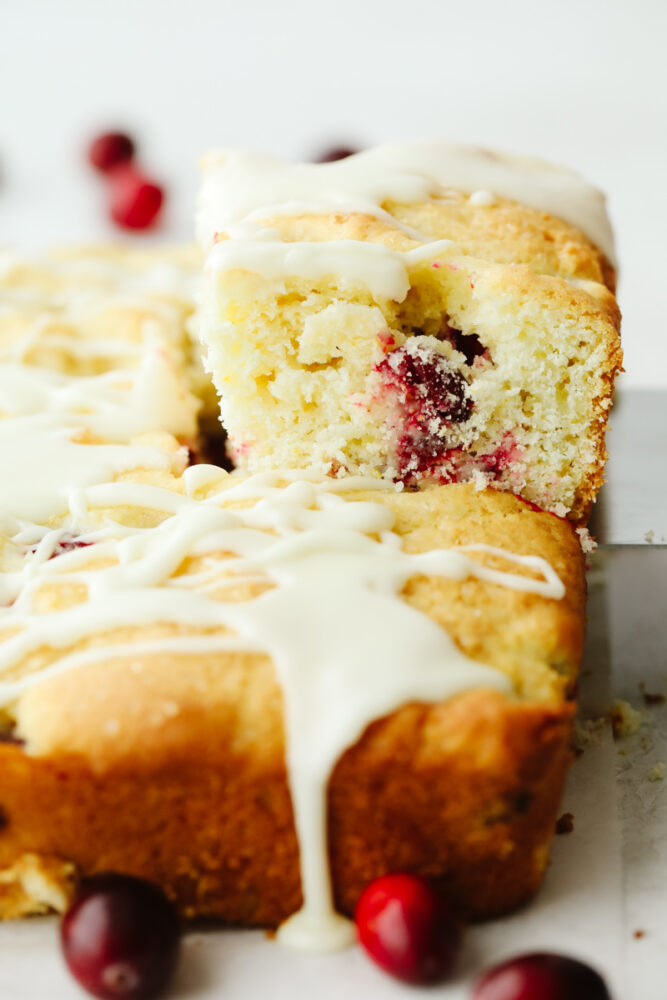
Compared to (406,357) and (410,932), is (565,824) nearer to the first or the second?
(410,932)

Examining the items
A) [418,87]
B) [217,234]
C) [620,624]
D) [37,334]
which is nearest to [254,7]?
[418,87]

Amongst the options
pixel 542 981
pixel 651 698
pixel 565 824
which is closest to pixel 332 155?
pixel 651 698

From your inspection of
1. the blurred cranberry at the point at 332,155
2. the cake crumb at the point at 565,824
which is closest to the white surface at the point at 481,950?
the cake crumb at the point at 565,824

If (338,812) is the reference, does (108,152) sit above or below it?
above

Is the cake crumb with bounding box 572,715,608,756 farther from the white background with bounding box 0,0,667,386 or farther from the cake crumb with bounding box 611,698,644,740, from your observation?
the white background with bounding box 0,0,667,386

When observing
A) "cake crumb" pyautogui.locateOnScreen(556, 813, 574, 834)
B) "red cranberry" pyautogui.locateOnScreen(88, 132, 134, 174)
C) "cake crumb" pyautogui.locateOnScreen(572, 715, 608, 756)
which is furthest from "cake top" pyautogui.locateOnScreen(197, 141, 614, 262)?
"red cranberry" pyautogui.locateOnScreen(88, 132, 134, 174)

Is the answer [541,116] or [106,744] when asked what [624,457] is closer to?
[106,744]

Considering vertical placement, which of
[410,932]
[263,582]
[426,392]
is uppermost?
[426,392]
